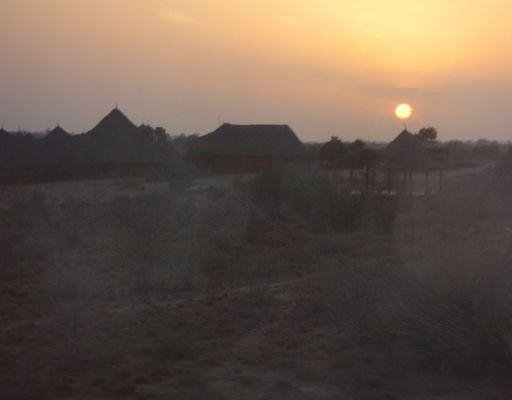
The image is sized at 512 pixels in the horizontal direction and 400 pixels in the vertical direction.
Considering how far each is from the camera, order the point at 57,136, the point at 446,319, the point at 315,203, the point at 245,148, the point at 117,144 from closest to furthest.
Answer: the point at 446,319 < the point at 315,203 < the point at 117,144 < the point at 57,136 < the point at 245,148

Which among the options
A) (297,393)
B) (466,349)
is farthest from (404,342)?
(297,393)

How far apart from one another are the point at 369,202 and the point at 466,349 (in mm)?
16877

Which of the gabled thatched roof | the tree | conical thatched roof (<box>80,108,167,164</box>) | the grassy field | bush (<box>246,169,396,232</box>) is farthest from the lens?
the tree

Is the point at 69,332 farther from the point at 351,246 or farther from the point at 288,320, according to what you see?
the point at 351,246

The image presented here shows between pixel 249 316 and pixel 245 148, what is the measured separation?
146ft

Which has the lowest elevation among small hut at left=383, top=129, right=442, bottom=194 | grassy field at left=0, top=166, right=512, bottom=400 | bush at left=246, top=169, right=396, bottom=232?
grassy field at left=0, top=166, right=512, bottom=400

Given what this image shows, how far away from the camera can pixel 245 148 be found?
2238 inches

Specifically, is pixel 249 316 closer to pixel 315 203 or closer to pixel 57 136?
pixel 315 203

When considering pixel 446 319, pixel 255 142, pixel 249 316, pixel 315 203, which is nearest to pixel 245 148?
pixel 255 142

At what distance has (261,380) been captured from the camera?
354 inches

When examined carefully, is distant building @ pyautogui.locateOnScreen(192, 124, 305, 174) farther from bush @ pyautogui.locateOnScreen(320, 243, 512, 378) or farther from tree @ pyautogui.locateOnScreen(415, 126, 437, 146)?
bush @ pyautogui.locateOnScreen(320, 243, 512, 378)

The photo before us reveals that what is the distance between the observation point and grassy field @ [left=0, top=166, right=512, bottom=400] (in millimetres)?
8797

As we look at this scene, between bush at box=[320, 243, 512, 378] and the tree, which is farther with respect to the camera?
the tree

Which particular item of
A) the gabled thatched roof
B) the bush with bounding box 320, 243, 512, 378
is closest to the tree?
the gabled thatched roof
